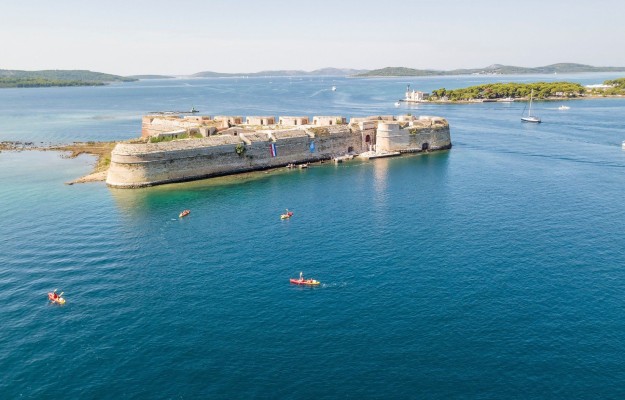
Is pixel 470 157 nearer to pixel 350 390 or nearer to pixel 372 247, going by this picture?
pixel 372 247

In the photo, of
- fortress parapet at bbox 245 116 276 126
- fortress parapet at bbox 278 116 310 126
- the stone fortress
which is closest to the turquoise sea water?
the stone fortress

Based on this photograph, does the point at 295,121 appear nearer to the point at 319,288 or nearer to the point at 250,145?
the point at 250,145

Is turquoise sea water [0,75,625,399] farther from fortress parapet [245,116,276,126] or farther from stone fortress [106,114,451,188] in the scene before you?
fortress parapet [245,116,276,126]

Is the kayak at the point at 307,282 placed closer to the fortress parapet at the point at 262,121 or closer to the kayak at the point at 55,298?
the kayak at the point at 55,298

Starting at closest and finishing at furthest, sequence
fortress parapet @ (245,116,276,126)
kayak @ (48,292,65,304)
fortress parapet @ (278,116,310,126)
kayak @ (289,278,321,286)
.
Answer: kayak @ (48,292,65,304), kayak @ (289,278,321,286), fortress parapet @ (278,116,310,126), fortress parapet @ (245,116,276,126)

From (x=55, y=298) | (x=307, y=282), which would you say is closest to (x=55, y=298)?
(x=55, y=298)

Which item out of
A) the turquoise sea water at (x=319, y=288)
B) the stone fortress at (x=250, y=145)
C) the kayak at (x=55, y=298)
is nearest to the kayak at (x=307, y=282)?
the turquoise sea water at (x=319, y=288)

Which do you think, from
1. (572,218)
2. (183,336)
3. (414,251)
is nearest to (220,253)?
(183,336)
